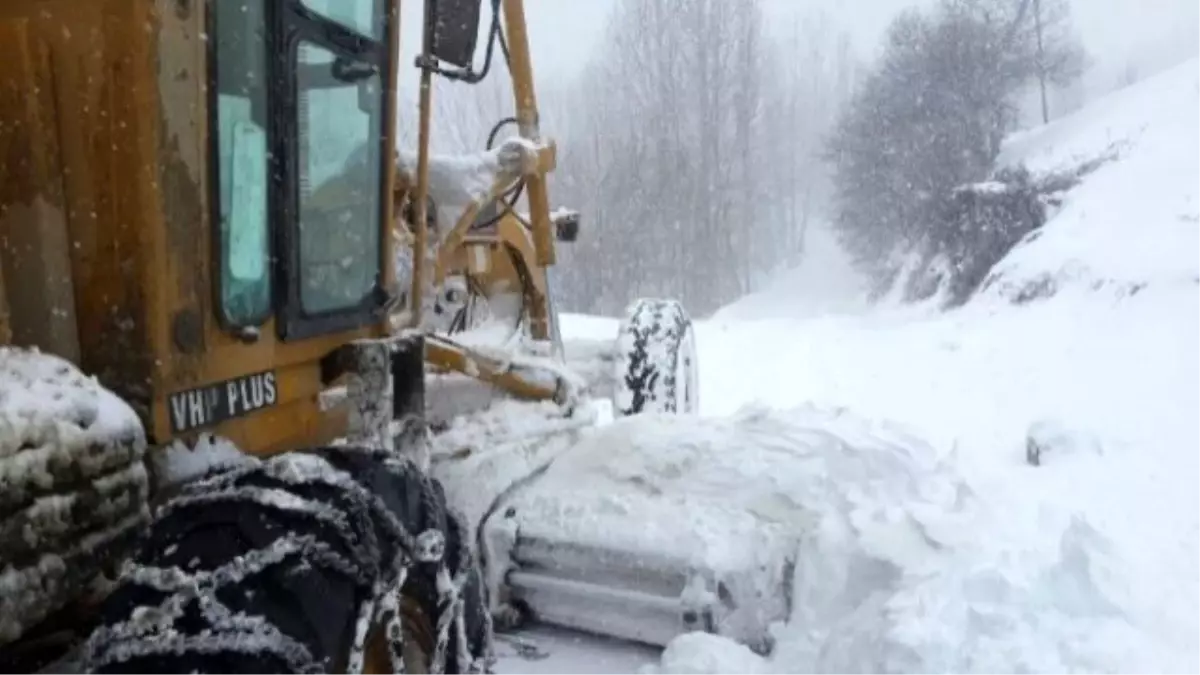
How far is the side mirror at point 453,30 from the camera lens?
11.7ft

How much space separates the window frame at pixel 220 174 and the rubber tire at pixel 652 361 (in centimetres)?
334

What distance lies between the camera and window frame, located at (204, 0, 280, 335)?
2.36 m

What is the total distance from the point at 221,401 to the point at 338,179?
728 millimetres

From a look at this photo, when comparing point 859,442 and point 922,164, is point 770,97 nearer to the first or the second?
point 922,164

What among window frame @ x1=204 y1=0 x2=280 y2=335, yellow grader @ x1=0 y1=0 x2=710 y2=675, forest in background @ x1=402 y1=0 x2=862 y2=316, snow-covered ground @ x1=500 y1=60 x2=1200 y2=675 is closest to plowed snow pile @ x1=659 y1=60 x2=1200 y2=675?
snow-covered ground @ x1=500 y1=60 x2=1200 y2=675

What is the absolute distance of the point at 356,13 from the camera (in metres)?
2.90

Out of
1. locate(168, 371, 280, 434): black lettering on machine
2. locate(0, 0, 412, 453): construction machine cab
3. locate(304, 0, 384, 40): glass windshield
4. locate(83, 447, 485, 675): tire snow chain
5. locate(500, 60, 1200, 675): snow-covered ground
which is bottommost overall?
locate(500, 60, 1200, 675): snow-covered ground

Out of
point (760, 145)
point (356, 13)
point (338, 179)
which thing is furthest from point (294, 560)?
point (760, 145)

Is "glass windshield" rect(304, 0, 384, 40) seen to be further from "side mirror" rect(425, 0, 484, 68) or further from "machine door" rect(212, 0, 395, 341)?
"side mirror" rect(425, 0, 484, 68)

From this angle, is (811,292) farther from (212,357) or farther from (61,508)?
(61,508)

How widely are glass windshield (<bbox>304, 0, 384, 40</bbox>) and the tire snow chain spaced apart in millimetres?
1093

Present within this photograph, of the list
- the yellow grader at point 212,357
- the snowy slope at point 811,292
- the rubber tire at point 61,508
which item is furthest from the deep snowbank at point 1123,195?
the rubber tire at point 61,508

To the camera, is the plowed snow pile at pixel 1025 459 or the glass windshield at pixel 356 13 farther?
the plowed snow pile at pixel 1025 459

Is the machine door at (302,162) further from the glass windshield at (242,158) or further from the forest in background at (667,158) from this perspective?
the forest in background at (667,158)
